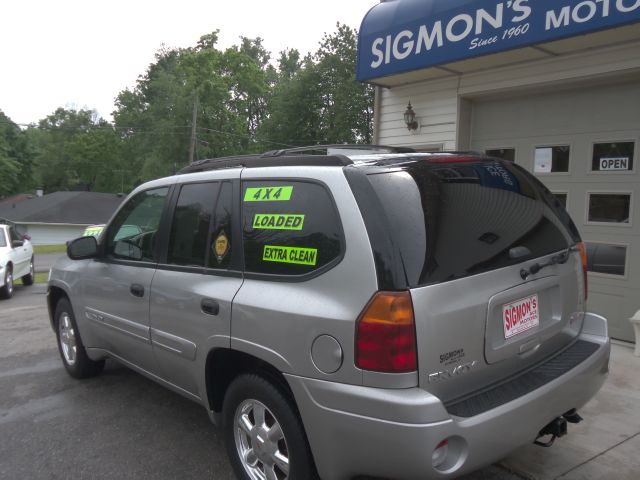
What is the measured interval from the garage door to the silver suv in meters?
2.92

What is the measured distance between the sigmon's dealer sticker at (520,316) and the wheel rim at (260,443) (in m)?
1.21

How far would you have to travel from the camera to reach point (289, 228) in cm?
252

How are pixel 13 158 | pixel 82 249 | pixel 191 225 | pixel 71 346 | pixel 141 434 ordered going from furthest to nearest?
pixel 13 158 < pixel 71 346 < pixel 82 249 < pixel 141 434 < pixel 191 225

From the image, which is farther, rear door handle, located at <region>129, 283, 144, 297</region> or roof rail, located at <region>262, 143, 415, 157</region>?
rear door handle, located at <region>129, 283, 144, 297</region>

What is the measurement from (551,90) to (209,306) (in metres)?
5.28

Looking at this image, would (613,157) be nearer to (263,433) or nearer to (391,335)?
(391,335)

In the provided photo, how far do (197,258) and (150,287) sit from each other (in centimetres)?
52

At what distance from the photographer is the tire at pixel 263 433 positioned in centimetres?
238

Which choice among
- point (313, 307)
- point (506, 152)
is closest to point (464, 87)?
point (506, 152)

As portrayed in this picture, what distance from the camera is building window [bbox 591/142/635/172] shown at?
5.44 meters

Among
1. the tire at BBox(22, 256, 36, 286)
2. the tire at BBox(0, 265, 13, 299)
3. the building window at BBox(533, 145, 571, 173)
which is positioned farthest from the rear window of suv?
the tire at BBox(22, 256, 36, 286)

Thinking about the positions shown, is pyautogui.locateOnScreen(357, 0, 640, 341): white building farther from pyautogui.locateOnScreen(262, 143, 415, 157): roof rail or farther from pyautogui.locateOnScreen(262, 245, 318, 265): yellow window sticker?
pyautogui.locateOnScreen(262, 245, 318, 265): yellow window sticker

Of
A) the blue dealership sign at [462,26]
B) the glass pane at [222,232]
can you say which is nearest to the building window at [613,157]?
the blue dealership sign at [462,26]

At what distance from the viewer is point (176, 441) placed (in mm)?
3529
